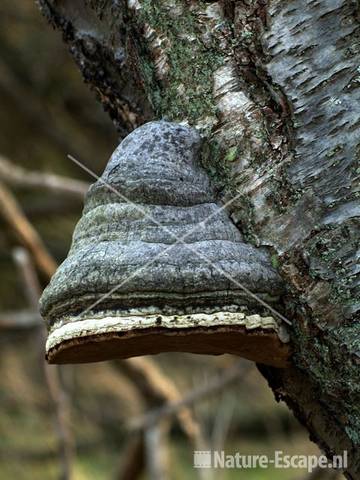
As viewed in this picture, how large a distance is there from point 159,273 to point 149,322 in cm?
9

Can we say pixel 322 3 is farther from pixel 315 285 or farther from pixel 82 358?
pixel 82 358

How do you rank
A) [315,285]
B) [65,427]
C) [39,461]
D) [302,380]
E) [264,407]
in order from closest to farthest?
[315,285], [302,380], [65,427], [39,461], [264,407]

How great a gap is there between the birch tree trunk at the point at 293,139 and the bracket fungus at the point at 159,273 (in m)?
0.05

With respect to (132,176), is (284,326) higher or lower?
lower

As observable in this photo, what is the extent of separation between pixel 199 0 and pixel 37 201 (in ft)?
15.9

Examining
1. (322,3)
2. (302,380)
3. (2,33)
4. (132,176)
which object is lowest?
(302,380)

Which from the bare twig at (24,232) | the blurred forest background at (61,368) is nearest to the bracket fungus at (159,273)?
the bare twig at (24,232)

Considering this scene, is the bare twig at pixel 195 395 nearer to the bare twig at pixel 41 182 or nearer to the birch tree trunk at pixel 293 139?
the bare twig at pixel 41 182

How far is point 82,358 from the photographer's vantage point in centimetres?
159

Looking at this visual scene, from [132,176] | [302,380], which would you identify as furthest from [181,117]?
[302,380]

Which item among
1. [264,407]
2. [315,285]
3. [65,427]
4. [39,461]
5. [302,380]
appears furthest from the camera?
[264,407]

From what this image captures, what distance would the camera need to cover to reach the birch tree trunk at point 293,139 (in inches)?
59.2

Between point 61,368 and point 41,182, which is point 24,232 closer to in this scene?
point 41,182

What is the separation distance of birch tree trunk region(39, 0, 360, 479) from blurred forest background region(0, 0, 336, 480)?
3.85m
